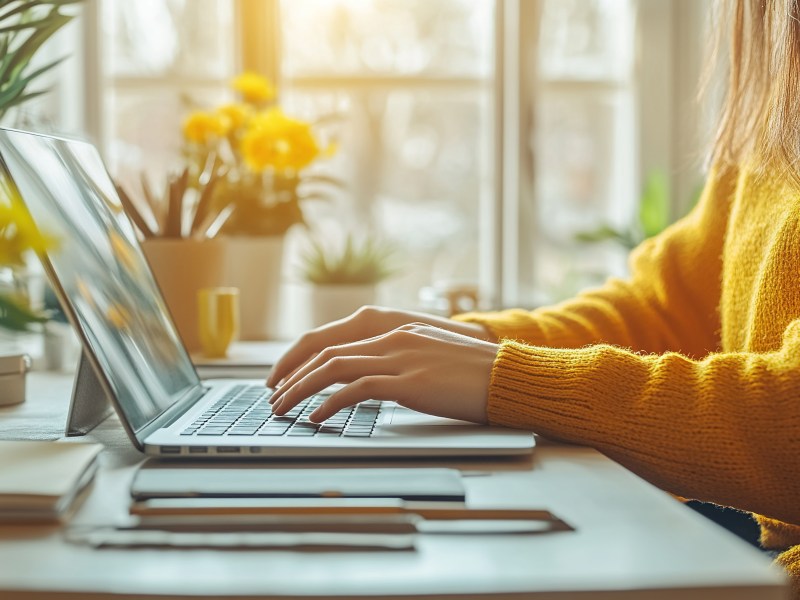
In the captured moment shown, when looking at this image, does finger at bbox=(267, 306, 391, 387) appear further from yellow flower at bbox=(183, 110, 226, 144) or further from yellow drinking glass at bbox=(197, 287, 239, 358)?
yellow flower at bbox=(183, 110, 226, 144)

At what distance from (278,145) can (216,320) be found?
20.1 inches

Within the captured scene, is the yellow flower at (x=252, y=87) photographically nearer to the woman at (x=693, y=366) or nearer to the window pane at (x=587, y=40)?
the window pane at (x=587, y=40)

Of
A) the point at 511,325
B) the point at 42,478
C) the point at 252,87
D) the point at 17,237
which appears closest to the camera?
the point at 17,237

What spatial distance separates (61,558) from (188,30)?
84.2 inches

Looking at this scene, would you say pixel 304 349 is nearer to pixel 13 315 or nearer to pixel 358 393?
pixel 358 393

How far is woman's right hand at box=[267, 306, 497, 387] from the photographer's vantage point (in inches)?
35.2

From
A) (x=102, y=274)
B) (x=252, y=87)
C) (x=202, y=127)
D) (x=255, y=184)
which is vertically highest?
(x=252, y=87)

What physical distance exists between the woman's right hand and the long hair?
371mm

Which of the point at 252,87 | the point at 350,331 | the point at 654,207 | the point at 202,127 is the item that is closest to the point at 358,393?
the point at 350,331

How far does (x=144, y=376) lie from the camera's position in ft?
2.33

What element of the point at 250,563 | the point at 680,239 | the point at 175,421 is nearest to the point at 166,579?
the point at 250,563

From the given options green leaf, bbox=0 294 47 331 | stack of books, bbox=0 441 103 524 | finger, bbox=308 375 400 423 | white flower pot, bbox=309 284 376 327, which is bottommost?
white flower pot, bbox=309 284 376 327

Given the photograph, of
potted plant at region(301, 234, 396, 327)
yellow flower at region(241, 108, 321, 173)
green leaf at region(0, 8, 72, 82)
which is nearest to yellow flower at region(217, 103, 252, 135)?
yellow flower at region(241, 108, 321, 173)

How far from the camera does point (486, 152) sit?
2.45m
